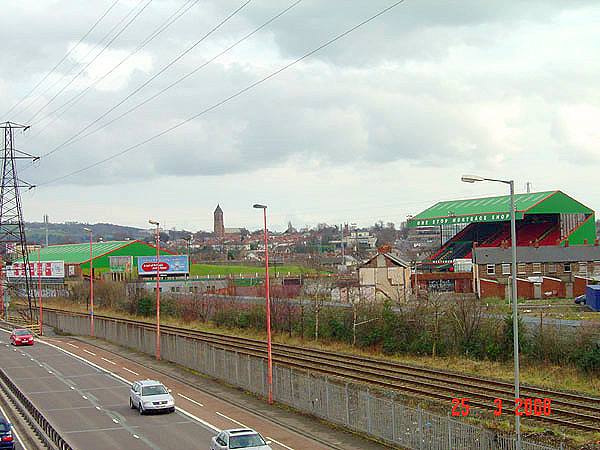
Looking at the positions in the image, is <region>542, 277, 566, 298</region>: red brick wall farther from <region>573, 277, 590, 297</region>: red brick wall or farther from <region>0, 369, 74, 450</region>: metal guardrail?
<region>0, 369, 74, 450</region>: metal guardrail

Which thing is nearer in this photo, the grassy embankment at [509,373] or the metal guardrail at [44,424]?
the metal guardrail at [44,424]

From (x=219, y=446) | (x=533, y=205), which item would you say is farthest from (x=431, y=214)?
(x=219, y=446)

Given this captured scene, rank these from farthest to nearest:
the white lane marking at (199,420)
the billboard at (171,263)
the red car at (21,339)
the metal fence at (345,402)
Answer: the billboard at (171,263)
the red car at (21,339)
the white lane marking at (199,420)
the metal fence at (345,402)

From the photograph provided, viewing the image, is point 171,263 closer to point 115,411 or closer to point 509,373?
point 509,373

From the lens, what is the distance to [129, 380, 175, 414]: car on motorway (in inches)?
1339

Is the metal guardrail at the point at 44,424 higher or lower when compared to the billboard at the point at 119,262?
lower

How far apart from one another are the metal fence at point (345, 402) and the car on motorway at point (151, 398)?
530 cm

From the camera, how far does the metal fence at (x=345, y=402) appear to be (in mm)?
23797

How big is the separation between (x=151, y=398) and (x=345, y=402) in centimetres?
944

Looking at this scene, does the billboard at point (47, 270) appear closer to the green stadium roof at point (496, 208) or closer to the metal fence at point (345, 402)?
the green stadium roof at point (496, 208)

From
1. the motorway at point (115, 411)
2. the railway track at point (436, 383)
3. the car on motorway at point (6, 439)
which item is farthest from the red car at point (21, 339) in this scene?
the car on motorway at point (6, 439)

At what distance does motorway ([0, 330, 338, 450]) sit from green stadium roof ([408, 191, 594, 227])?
58.0 meters

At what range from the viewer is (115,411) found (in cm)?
3544

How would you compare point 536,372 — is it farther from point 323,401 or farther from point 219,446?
point 219,446
